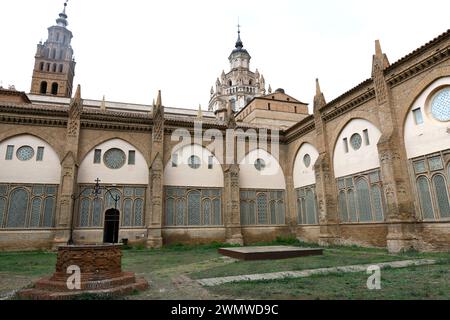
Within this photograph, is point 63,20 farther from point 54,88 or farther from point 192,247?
point 192,247

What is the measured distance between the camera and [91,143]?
928 inches

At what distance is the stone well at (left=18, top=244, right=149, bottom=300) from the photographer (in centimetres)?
723

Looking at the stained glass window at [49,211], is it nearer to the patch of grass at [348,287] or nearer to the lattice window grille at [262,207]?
the lattice window grille at [262,207]

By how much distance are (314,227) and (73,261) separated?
1998cm

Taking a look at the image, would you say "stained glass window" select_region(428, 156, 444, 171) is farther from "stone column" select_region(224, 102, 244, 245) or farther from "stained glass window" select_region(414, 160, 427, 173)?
"stone column" select_region(224, 102, 244, 245)

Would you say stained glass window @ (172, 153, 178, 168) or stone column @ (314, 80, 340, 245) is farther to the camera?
stained glass window @ (172, 153, 178, 168)

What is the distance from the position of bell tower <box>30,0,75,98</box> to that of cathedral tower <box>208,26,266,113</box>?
100ft

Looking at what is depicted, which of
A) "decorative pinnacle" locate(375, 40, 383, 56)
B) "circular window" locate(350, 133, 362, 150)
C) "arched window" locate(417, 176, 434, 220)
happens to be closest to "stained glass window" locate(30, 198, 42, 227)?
"circular window" locate(350, 133, 362, 150)

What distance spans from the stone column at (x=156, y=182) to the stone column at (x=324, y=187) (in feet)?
39.9

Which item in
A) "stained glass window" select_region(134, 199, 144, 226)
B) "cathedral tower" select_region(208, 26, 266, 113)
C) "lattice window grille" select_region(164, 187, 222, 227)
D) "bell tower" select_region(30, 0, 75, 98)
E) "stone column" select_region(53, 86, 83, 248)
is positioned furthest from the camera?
"cathedral tower" select_region(208, 26, 266, 113)

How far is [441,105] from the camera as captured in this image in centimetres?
1534

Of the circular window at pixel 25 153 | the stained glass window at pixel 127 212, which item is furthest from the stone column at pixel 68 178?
the stained glass window at pixel 127 212

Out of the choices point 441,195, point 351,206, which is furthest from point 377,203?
point 441,195

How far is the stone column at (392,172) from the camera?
15867mm
